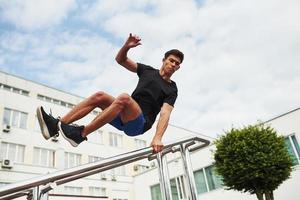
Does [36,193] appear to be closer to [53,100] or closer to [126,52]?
[126,52]

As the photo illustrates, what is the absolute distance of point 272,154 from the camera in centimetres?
1212

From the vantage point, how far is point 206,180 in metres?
18.1

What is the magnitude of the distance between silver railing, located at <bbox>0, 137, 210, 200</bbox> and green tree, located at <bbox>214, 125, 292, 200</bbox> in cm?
987

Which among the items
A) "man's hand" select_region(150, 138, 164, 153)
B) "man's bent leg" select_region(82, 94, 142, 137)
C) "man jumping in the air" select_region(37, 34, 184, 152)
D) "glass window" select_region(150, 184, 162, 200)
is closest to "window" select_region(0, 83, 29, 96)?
"glass window" select_region(150, 184, 162, 200)

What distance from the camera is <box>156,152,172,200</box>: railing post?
257 centimetres

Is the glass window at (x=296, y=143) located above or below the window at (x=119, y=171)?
below

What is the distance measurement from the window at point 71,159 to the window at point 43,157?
48.3 inches

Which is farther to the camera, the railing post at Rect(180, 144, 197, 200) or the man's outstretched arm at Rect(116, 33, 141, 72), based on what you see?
the man's outstretched arm at Rect(116, 33, 141, 72)

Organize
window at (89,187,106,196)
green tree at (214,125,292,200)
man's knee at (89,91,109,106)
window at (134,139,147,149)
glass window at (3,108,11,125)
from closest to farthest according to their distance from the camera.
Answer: man's knee at (89,91,109,106)
green tree at (214,125,292,200)
glass window at (3,108,11,125)
window at (89,187,106,196)
window at (134,139,147,149)

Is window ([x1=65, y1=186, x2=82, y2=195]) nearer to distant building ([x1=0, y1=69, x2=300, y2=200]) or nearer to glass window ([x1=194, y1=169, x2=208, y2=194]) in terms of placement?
distant building ([x1=0, y1=69, x2=300, y2=200])

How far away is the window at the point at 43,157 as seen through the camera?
21.5 m

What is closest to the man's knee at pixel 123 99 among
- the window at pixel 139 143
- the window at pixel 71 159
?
the window at pixel 71 159

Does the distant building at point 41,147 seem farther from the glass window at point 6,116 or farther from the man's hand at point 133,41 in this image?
the man's hand at point 133,41

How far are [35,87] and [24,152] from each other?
5.91m
